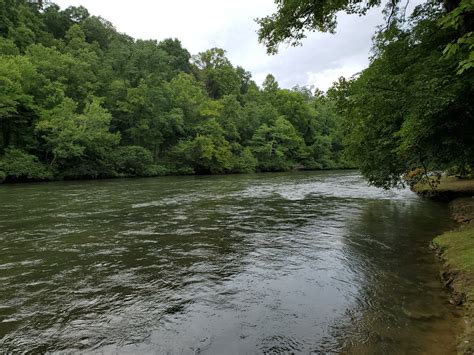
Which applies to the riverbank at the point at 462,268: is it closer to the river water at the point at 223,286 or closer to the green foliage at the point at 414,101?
the river water at the point at 223,286

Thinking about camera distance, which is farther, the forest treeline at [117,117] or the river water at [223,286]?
the forest treeline at [117,117]

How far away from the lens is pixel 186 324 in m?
4.75

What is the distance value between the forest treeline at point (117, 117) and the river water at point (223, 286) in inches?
187

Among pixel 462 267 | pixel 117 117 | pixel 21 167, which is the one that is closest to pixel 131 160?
pixel 117 117

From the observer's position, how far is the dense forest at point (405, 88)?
7625 millimetres

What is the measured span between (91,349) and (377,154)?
10781 millimetres

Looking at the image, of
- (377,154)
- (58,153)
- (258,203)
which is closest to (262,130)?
(58,153)

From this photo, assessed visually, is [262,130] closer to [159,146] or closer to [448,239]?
[159,146]

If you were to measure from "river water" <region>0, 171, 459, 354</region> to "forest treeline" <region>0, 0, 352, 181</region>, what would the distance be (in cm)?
475

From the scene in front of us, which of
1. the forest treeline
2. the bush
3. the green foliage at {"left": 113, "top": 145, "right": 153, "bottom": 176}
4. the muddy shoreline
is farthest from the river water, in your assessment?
the green foliage at {"left": 113, "top": 145, "right": 153, "bottom": 176}

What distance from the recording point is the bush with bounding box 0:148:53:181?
2800 cm

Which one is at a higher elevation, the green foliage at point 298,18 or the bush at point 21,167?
the green foliage at point 298,18

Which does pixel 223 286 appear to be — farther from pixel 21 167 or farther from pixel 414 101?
pixel 21 167

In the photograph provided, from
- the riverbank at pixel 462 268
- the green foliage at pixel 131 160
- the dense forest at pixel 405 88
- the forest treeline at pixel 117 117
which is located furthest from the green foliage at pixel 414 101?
the green foliage at pixel 131 160
